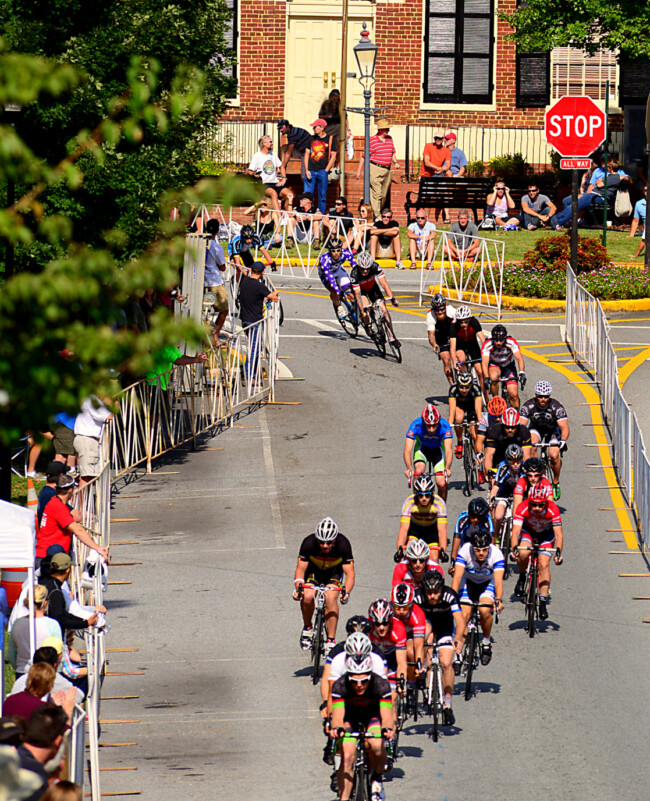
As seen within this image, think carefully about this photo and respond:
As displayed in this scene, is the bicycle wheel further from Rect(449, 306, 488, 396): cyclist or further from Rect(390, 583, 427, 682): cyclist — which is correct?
Rect(449, 306, 488, 396): cyclist

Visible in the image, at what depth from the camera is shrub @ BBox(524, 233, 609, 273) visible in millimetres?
30906

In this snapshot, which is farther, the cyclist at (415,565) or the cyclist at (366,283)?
the cyclist at (366,283)

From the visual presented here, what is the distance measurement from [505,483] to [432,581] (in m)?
4.11

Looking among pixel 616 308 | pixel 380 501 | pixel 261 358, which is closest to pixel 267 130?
pixel 616 308

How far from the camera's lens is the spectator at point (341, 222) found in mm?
32656

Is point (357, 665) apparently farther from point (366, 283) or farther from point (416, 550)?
point (366, 283)

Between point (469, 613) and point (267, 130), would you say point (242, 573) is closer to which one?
point (469, 613)

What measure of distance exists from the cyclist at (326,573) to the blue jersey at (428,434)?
396cm

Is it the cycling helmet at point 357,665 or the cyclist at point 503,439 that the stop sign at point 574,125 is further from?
the cycling helmet at point 357,665

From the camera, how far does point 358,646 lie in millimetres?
11883

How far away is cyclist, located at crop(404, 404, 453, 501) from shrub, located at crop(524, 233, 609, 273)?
12816 millimetres

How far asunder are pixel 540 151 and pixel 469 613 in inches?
1080

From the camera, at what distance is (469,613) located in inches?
578

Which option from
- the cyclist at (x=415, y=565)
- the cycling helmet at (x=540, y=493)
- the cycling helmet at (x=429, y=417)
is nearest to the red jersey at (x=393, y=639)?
the cyclist at (x=415, y=565)
